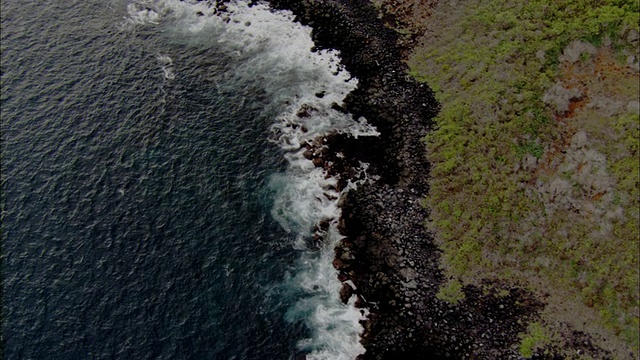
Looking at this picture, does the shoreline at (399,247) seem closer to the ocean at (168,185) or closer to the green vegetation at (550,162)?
the green vegetation at (550,162)

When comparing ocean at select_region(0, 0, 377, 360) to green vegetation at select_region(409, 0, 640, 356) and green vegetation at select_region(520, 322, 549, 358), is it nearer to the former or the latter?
green vegetation at select_region(409, 0, 640, 356)

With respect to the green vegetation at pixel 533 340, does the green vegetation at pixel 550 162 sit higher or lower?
higher

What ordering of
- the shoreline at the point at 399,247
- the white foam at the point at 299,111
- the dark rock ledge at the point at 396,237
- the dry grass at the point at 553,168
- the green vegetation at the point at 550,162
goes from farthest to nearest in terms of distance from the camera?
the white foam at the point at 299,111 < the green vegetation at the point at 550,162 < the dry grass at the point at 553,168 < the dark rock ledge at the point at 396,237 < the shoreline at the point at 399,247

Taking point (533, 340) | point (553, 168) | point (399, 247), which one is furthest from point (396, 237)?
point (553, 168)

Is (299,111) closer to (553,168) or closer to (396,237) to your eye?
(396,237)

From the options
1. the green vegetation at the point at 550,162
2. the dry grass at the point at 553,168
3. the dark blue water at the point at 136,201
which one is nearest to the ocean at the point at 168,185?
the dark blue water at the point at 136,201

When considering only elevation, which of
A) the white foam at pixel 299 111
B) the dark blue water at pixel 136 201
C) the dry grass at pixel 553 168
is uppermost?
the dry grass at pixel 553 168

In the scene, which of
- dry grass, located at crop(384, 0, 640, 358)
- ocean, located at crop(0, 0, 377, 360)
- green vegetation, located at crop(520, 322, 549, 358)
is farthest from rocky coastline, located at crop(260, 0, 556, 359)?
ocean, located at crop(0, 0, 377, 360)
